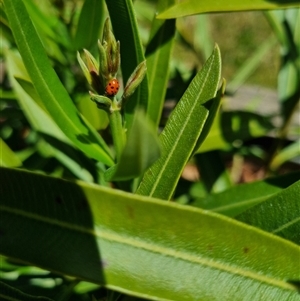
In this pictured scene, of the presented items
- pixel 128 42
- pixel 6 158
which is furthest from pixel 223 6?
pixel 6 158

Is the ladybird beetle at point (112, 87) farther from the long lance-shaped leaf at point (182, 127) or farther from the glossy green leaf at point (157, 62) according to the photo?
the glossy green leaf at point (157, 62)

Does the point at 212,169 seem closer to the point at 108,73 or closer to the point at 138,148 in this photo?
the point at 108,73

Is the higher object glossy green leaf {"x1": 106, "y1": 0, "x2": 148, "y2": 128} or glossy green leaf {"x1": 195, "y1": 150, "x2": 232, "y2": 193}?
glossy green leaf {"x1": 106, "y1": 0, "x2": 148, "y2": 128}

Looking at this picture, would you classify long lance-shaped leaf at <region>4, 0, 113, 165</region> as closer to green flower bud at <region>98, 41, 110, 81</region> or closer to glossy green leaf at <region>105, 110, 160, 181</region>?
green flower bud at <region>98, 41, 110, 81</region>

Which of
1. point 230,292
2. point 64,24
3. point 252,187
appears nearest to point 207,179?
point 252,187

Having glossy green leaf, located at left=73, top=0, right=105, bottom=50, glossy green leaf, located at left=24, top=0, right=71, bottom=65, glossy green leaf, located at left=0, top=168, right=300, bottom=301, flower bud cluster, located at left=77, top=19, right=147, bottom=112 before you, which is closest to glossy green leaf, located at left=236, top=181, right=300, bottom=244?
glossy green leaf, located at left=0, top=168, right=300, bottom=301

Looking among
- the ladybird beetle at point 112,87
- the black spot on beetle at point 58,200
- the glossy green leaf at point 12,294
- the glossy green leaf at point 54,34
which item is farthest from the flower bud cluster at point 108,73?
the glossy green leaf at point 54,34
